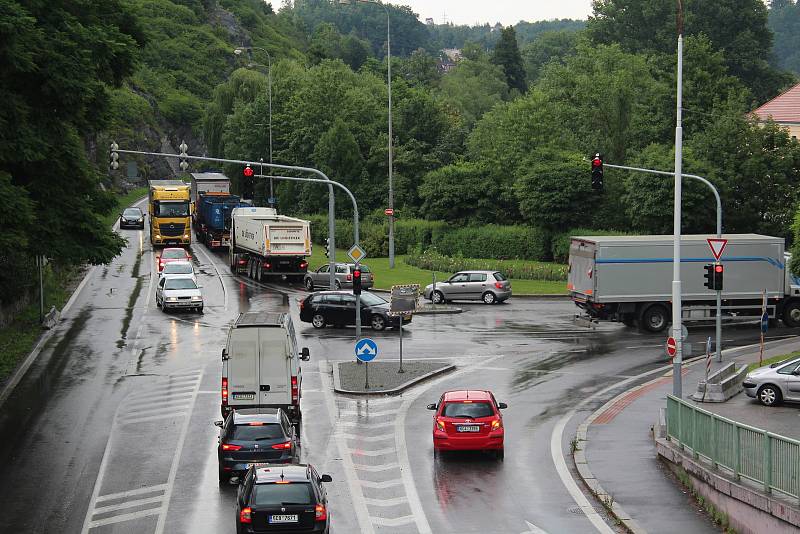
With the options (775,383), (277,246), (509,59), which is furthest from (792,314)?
(509,59)

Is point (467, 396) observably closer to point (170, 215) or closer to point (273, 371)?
point (273, 371)

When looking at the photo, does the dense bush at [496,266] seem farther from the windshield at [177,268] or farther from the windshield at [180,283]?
the windshield at [180,283]

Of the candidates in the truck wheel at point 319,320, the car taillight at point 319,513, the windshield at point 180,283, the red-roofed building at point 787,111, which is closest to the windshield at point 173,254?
the windshield at point 180,283

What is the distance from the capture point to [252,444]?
22.3m

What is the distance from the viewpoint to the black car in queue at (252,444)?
22188 mm

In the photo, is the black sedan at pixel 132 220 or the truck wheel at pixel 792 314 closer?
the truck wheel at pixel 792 314

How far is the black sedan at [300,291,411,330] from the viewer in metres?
44.5

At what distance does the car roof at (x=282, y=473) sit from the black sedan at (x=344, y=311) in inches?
1018

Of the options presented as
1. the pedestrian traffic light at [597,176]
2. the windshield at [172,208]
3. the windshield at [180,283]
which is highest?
the pedestrian traffic light at [597,176]

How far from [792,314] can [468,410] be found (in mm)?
24964

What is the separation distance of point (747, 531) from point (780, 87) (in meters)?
101

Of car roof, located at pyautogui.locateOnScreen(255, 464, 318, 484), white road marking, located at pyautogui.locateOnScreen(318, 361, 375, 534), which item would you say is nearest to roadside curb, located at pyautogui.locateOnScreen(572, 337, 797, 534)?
white road marking, located at pyautogui.locateOnScreen(318, 361, 375, 534)

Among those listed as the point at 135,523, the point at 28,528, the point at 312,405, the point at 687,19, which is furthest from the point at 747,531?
the point at 687,19

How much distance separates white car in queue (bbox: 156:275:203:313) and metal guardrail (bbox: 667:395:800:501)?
29127 mm
